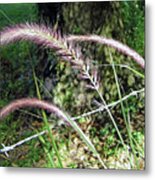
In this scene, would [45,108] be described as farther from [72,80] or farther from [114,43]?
[114,43]

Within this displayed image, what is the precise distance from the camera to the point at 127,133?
180 cm

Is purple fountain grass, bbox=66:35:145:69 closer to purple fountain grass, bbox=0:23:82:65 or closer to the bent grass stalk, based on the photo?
purple fountain grass, bbox=0:23:82:65

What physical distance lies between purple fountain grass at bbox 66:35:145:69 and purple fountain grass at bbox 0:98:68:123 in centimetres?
26

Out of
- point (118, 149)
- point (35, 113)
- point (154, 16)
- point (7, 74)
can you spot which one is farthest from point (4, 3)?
point (118, 149)

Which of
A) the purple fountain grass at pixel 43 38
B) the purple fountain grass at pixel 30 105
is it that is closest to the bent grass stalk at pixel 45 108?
the purple fountain grass at pixel 30 105

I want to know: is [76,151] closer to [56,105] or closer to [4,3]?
[56,105]

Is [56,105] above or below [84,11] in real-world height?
below

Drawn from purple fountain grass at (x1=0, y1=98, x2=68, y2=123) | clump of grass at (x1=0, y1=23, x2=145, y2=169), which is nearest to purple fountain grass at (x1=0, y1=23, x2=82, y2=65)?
clump of grass at (x1=0, y1=23, x2=145, y2=169)

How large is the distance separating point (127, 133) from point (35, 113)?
13.7 inches

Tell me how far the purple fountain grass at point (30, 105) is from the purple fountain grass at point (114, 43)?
0.26 meters

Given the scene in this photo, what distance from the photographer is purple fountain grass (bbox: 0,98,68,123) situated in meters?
1.84

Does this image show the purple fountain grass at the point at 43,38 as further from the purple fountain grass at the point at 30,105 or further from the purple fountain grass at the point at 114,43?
the purple fountain grass at the point at 30,105

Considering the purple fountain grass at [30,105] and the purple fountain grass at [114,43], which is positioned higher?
the purple fountain grass at [114,43]

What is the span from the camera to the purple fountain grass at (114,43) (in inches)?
70.4
